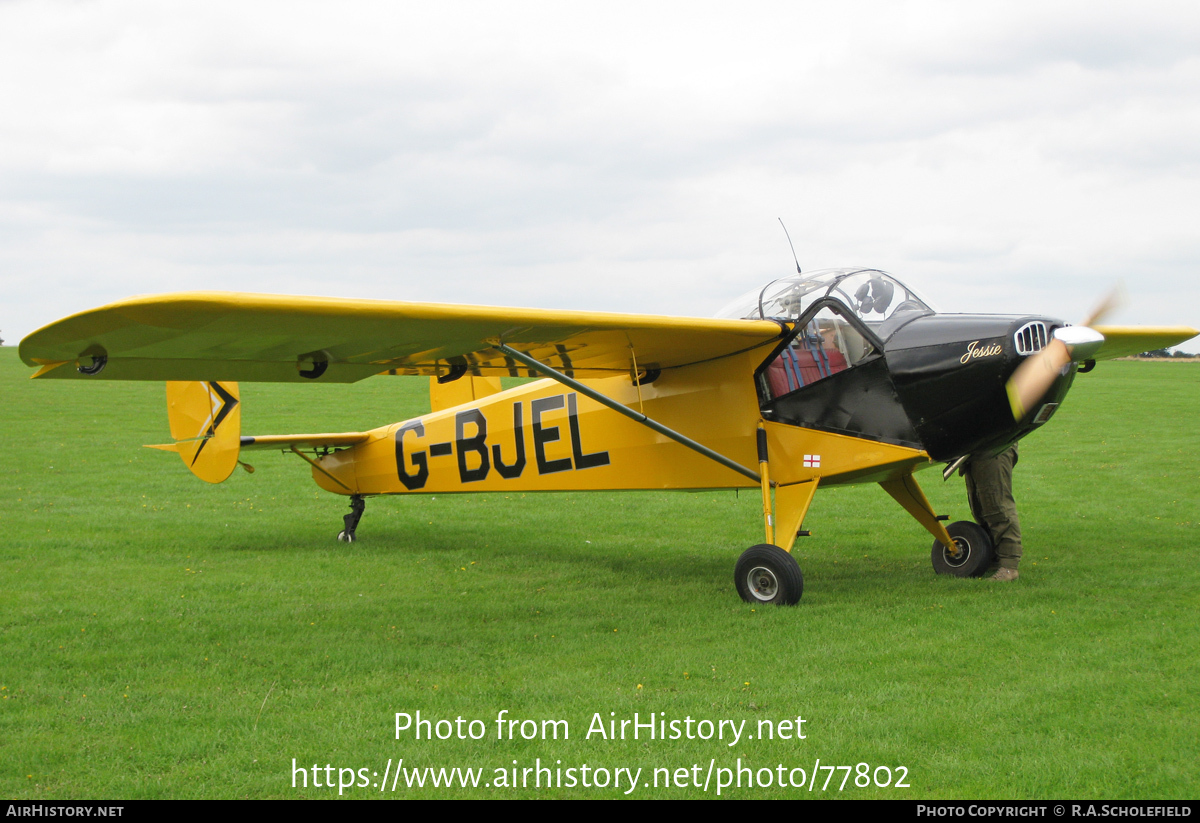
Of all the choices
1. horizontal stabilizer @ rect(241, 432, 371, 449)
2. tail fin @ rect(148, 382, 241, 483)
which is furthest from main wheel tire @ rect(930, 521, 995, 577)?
tail fin @ rect(148, 382, 241, 483)

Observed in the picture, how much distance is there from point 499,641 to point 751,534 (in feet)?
19.6

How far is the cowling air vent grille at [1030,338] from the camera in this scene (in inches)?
279

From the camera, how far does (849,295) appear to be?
8.02 metres

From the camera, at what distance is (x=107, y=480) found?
1681 cm

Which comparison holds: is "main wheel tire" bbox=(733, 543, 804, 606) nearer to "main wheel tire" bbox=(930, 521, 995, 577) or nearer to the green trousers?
"main wheel tire" bbox=(930, 521, 995, 577)

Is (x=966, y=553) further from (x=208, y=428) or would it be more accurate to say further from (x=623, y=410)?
(x=208, y=428)

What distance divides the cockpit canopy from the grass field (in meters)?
2.52

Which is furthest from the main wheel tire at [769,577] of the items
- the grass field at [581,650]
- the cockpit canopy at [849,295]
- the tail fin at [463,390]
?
the tail fin at [463,390]

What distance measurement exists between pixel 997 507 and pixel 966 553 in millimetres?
548

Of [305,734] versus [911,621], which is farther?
[911,621]

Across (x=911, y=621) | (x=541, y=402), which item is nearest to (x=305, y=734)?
(x=911, y=621)

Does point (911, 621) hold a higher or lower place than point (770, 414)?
lower
